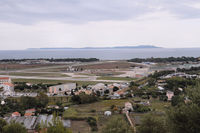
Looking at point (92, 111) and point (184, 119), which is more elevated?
point (184, 119)

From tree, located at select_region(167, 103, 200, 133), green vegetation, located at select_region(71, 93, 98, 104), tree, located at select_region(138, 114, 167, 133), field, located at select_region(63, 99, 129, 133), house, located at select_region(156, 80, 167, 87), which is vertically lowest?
field, located at select_region(63, 99, 129, 133)

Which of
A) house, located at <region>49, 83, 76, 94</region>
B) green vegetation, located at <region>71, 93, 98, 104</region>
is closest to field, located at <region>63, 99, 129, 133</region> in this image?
green vegetation, located at <region>71, 93, 98, 104</region>

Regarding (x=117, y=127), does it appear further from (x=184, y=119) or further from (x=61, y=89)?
(x=61, y=89)

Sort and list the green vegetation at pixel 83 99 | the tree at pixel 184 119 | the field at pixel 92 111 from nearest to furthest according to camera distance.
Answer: the tree at pixel 184 119, the field at pixel 92 111, the green vegetation at pixel 83 99

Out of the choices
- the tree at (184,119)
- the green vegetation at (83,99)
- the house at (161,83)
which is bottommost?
the green vegetation at (83,99)

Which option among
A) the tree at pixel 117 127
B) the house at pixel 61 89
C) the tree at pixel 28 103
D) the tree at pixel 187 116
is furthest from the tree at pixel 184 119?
the house at pixel 61 89

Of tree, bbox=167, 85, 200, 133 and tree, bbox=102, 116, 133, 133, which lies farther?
tree, bbox=102, 116, 133, 133

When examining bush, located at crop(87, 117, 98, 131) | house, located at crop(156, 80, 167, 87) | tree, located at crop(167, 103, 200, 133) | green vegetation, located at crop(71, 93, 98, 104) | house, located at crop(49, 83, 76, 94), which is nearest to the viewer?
tree, located at crop(167, 103, 200, 133)

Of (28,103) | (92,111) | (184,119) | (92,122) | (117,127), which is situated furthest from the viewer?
(28,103)

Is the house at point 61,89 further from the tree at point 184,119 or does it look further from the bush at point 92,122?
the tree at point 184,119

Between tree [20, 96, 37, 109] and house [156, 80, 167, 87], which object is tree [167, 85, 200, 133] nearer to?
tree [20, 96, 37, 109]

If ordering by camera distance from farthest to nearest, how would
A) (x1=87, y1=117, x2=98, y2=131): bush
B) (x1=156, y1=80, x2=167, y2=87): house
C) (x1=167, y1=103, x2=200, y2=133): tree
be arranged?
(x1=156, y1=80, x2=167, y2=87): house
(x1=87, y1=117, x2=98, y2=131): bush
(x1=167, y1=103, x2=200, y2=133): tree

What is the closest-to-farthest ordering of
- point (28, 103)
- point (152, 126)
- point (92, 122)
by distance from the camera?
point (152, 126)
point (92, 122)
point (28, 103)

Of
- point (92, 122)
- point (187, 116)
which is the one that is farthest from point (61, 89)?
point (187, 116)
